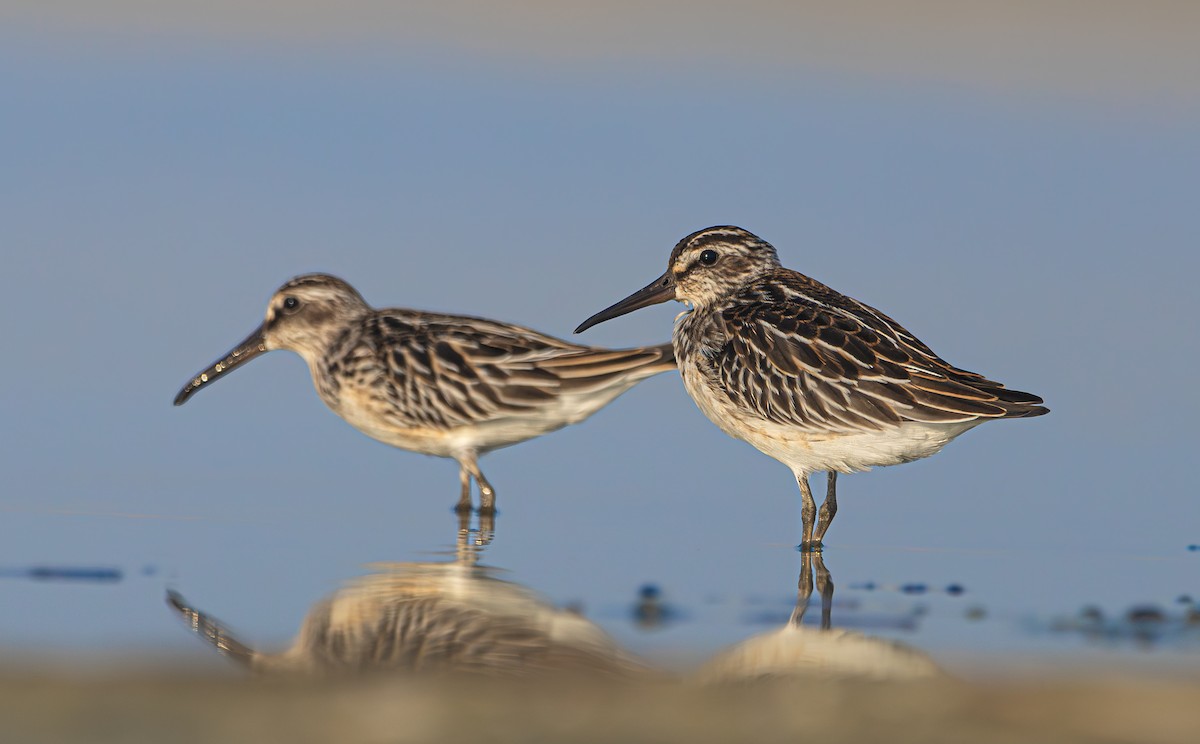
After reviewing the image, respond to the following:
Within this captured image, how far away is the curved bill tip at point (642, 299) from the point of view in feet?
44.7

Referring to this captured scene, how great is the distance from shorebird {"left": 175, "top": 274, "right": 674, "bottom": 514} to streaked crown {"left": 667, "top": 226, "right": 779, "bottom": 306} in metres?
0.66

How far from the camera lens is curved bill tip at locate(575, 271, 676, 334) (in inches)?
536

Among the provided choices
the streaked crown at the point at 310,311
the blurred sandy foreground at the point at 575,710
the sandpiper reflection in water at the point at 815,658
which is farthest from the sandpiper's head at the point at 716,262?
the blurred sandy foreground at the point at 575,710

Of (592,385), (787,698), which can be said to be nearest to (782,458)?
(592,385)

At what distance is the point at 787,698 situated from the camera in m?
7.45

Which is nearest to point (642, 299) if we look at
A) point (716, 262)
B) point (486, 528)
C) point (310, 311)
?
point (716, 262)

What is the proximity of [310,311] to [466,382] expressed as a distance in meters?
2.29

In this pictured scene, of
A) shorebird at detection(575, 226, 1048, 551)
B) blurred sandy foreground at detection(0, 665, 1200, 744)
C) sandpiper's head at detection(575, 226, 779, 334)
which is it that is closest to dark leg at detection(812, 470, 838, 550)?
shorebird at detection(575, 226, 1048, 551)

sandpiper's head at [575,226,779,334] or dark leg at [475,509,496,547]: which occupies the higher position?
sandpiper's head at [575,226,779,334]

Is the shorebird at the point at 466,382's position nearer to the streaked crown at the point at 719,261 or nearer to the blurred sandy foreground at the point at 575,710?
the streaked crown at the point at 719,261

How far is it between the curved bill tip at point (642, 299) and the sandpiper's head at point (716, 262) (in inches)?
4.2

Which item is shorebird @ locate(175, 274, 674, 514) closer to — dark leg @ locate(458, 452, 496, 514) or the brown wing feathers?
dark leg @ locate(458, 452, 496, 514)

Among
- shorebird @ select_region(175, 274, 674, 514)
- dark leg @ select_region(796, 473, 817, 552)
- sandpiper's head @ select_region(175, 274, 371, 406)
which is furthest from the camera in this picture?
sandpiper's head @ select_region(175, 274, 371, 406)

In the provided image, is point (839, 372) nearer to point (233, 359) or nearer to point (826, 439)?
point (826, 439)
